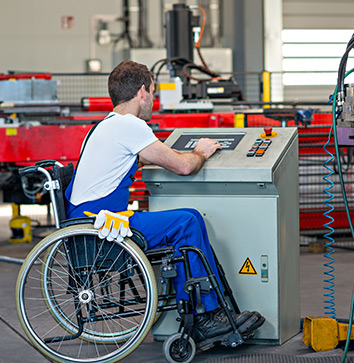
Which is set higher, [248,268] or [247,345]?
[248,268]

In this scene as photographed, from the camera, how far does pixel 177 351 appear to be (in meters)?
2.82

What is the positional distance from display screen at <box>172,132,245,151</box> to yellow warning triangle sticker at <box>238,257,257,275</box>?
0.50 metres

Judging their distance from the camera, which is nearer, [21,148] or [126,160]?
[126,160]

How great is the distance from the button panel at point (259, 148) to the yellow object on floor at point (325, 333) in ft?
2.39

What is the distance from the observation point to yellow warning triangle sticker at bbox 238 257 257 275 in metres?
2.96

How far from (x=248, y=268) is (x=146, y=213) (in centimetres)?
51

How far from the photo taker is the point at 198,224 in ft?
9.08

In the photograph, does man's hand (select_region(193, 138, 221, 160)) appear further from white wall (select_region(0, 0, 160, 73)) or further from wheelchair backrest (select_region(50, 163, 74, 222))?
white wall (select_region(0, 0, 160, 73))

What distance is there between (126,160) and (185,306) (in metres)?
0.62

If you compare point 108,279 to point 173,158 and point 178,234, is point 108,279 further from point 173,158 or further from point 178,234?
point 173,158

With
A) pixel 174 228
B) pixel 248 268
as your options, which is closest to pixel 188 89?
pixel 248 268

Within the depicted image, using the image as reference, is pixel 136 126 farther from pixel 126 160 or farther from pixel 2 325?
pixel 2 325

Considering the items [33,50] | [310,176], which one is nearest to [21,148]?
[310,176]

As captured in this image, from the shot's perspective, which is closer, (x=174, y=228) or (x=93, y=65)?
(x=174, y=228)
